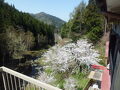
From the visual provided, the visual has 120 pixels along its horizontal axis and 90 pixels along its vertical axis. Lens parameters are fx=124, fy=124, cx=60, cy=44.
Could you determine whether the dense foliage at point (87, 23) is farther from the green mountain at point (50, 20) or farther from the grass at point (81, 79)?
the green mountain at point (50, 20)

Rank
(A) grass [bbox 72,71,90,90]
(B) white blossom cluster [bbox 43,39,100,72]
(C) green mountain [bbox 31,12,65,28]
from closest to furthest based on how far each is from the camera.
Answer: (A) grass [bbox 72,71,90,90] < (B) white blossom cluster [bbox 43,39,100,72] < (C) green mountain [bbox 31,12,65,28]

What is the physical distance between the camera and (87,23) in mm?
17688

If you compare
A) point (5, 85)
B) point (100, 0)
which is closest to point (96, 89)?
point (5, 85)

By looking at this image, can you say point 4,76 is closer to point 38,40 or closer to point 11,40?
point 11,40

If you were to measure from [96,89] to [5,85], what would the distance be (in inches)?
233

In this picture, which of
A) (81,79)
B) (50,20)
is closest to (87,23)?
(81,79)

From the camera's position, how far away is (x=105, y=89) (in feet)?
12.5

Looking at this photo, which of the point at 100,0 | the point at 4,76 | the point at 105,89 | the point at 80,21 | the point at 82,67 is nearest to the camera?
the point at 100,0

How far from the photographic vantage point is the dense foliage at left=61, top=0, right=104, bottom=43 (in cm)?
1609

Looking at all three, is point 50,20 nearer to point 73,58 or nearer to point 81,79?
point 73,58

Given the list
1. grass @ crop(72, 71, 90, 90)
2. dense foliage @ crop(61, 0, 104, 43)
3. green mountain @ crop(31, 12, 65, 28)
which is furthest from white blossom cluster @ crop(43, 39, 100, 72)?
green mountain @ crop(31, 12, 65, 28)

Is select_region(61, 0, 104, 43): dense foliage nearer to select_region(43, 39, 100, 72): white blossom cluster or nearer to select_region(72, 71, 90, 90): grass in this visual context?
select_region(43, 39, 100, 72): white blossom cluster

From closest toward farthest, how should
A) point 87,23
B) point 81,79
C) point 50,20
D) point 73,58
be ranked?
point 81,79 → point 73,58 → point 87,23 → point 50,20

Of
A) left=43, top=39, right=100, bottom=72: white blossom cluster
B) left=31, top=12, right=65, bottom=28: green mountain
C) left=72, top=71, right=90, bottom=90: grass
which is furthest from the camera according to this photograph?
left=31, top=12, right=65, bottom=28: green mountain
